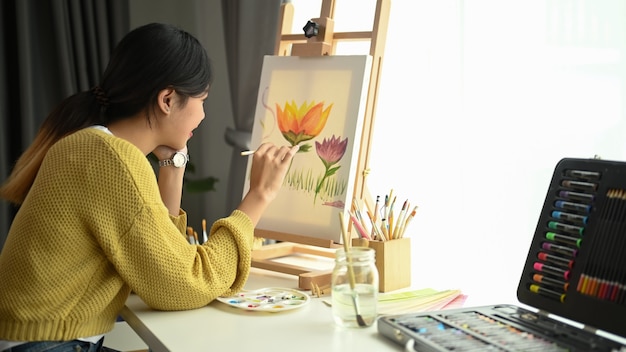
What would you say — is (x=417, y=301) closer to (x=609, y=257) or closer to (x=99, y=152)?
(x=609, y=257)

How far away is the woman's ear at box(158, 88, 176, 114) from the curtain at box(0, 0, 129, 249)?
121 centimetres

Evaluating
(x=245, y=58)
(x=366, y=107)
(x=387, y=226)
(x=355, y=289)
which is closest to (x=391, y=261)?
(x=387, y=226)

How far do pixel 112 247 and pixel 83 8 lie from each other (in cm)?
162

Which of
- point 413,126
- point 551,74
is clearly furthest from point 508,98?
point 413,126

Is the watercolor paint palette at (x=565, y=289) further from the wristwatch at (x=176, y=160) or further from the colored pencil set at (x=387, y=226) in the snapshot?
the wristwatch at (x=176, y=160)

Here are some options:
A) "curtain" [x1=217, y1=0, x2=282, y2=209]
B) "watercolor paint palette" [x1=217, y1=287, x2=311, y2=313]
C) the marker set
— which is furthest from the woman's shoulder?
"curtain" [x1=217, y1=0, x2=282, y2=209]

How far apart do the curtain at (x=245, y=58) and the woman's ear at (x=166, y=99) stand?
1.09 m

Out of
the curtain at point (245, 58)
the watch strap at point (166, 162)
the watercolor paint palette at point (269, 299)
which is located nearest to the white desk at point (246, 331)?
the watercolor paint palette at point (269, 299)

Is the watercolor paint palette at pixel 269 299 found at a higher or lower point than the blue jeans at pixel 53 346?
higher

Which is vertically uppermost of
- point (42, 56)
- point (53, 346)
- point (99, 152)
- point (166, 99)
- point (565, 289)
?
point (42, 56)

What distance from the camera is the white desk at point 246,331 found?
1.04 m

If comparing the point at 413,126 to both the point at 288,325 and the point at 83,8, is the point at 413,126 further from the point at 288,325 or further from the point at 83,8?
the point at 83,8

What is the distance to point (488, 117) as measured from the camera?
1532 millimetres

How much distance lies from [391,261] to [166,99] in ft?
1.94
